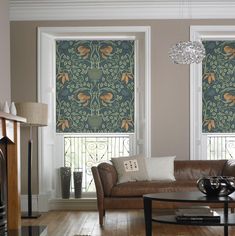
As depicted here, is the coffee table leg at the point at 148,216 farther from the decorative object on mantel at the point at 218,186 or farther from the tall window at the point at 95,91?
the tall window at the point at 95,91

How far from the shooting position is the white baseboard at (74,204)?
24.9ft

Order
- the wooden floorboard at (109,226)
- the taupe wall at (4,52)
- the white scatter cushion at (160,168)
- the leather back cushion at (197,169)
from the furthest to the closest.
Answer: the leather back cushion at (197,169)
the white scatter cushion at (160,168)
the wooden floorboard at (109,226)
the taupe wall at (4,52)

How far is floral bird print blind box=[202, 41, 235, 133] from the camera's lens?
7.97m

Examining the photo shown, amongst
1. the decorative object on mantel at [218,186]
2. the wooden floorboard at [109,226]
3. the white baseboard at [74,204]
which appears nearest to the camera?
the decorative object on mantel at [218,186]

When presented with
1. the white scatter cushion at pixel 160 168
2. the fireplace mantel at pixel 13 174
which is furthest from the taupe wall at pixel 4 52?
the white scatter cushion at pixel 160 168

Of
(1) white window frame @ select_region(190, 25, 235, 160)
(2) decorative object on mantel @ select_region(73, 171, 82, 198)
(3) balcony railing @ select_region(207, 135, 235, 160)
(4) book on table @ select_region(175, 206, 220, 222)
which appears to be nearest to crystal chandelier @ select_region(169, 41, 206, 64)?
(1) white window frame @ select_region(190, 25, 235, 160)

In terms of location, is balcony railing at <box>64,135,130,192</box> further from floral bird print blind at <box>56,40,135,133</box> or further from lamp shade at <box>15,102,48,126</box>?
lamp shade at <box>15,102,48,126</box>

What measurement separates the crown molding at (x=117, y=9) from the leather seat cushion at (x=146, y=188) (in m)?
2.52

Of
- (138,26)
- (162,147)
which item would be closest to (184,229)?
(162,147)

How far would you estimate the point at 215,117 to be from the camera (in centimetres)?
797

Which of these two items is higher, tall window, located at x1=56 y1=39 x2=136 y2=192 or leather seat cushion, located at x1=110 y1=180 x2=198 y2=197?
tall window, located at x1=56 y1=39 x2=136 y2=192

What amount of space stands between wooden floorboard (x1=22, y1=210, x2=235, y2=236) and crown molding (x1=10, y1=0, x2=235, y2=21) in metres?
2.80

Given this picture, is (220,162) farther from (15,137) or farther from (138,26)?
(15,137)

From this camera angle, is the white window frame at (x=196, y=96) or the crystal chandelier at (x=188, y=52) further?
the white window frame at (x=196, y=96)
